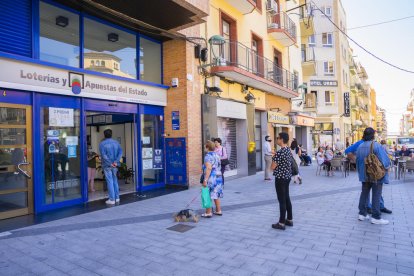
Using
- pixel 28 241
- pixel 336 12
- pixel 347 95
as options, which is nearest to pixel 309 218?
pixel 28 241

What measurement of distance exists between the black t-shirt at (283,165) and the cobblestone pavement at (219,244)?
98 cm

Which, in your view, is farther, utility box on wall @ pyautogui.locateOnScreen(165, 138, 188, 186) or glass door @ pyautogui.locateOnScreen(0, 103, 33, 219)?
utility box on wall @ pyautogui.locateOnScreen(165, 138, 188, 186)

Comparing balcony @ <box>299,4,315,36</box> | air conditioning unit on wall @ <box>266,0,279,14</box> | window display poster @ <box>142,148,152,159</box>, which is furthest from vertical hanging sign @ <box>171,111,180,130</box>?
balcony @ <box>299,4,315,36</box>

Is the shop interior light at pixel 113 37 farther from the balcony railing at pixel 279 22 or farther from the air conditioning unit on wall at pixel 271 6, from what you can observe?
the air conditioning unit on wall at pixel 271 6

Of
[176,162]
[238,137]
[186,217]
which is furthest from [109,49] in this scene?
[238,137]

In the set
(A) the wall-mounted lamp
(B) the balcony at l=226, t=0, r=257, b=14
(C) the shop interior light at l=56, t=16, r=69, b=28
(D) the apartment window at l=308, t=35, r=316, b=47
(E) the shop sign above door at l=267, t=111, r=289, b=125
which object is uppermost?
(D) the apartment window at l=308, t=35, r=316, b=47

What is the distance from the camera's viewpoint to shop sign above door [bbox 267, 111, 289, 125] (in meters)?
15.7

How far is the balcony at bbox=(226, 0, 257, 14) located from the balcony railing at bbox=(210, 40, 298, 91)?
1.66m

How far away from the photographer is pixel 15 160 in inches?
247

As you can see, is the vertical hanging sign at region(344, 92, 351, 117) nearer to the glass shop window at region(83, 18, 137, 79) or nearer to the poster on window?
the poster on window

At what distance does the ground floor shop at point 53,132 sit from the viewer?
618 cm

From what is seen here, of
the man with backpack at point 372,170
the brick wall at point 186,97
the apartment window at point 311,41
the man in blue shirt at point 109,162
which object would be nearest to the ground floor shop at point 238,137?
the brick wall at point 186,97

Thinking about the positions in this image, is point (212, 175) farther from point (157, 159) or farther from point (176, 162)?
point (157, 159)

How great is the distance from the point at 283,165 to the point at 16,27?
636cm
